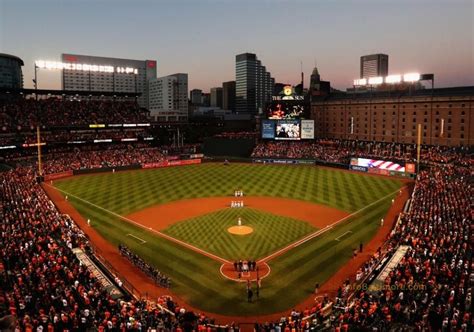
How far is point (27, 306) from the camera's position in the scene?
1806 centimetres

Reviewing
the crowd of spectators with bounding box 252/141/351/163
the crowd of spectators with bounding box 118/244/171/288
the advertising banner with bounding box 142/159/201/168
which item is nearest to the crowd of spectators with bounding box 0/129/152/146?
the advertising banner with bounding box 142/159/201/168

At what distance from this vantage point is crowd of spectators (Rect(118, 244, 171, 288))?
25.0 meters

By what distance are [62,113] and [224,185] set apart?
4760 cm

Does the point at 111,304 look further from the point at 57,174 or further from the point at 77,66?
the point at 77,66

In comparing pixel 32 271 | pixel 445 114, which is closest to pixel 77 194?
pixel 32 271

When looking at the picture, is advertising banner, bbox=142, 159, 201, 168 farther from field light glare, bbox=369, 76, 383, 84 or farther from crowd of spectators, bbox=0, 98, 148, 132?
field light glare, bbox=369, 76, 383, 84

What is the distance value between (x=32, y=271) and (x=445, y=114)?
89.6 meters

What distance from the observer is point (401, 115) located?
316ft

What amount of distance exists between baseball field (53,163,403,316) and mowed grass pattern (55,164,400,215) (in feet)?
0.46

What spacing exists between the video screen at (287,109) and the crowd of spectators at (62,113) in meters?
33.3

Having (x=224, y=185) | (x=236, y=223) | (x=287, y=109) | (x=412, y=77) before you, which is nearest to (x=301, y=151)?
(x=287, y=109)

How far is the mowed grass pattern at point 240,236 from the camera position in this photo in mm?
30984

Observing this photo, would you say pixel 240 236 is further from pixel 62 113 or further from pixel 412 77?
pixel 62 113

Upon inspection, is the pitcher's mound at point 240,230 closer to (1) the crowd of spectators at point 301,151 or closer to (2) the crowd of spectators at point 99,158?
(2) the crowd of spectators at point 99,158
